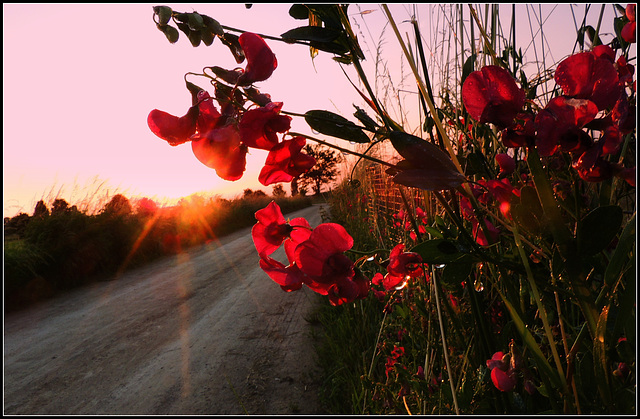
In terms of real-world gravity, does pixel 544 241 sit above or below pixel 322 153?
below

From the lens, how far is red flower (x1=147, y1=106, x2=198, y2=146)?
0.33 m

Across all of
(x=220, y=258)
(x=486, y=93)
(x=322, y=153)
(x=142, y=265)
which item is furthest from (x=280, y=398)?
(x=322, y=153)

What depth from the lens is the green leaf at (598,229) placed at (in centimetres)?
32

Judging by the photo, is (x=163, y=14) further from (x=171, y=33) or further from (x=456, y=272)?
(x=456, y=272)

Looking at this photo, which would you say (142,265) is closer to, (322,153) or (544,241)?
(544,241)

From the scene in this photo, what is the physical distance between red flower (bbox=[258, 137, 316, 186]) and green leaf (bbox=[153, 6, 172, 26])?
16cm

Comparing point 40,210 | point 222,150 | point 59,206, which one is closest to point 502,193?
point 222,150

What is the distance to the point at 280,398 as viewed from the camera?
1532mm

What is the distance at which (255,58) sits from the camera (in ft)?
1.09

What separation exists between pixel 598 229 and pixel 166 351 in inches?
90.8

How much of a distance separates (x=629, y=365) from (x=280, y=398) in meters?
1.36

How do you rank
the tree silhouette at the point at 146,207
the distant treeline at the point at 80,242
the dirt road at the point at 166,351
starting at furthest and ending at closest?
the tree silhouette at the point at 146,207
the distant treeline at the point at 80,242
the dirt road at the point at 166,351

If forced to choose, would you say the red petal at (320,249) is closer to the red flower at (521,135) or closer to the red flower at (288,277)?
the red flower at (288,277)

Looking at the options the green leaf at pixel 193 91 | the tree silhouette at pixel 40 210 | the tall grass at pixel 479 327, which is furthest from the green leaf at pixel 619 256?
the tree silhouette at pixel 40 210
